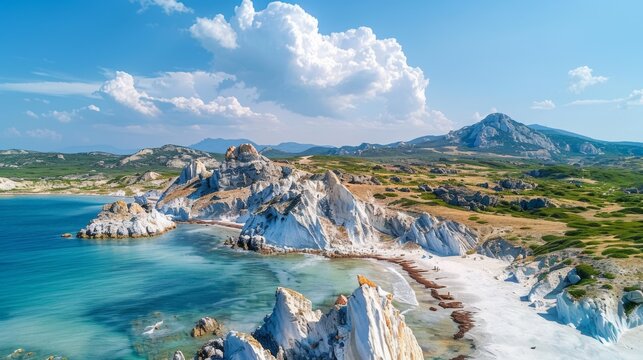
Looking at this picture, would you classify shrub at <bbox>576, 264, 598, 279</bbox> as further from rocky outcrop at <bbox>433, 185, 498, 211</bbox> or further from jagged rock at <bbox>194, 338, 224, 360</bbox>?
rocky outcrop at <bbox>433, 185, 498, 211</bbox>

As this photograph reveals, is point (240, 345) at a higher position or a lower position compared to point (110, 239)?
higher

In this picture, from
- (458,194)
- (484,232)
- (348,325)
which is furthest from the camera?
(458,194)

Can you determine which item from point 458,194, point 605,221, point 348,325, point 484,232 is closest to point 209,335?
point 348,325

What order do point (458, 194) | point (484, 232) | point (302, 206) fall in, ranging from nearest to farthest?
point (484, 232)
point (302, 206)
point (458, 194)

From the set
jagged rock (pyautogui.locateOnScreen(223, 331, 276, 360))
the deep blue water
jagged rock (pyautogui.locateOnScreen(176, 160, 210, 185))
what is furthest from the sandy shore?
jagged rock (pyautogui.locateOnScreen(176, 160, 210, 185))

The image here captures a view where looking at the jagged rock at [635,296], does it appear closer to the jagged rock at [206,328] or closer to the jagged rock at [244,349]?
the jagged rock at [244,349]

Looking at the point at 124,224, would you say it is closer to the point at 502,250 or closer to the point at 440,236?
the point at 440,236

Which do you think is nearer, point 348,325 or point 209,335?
point 348,325

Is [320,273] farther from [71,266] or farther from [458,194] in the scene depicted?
[458,194]
